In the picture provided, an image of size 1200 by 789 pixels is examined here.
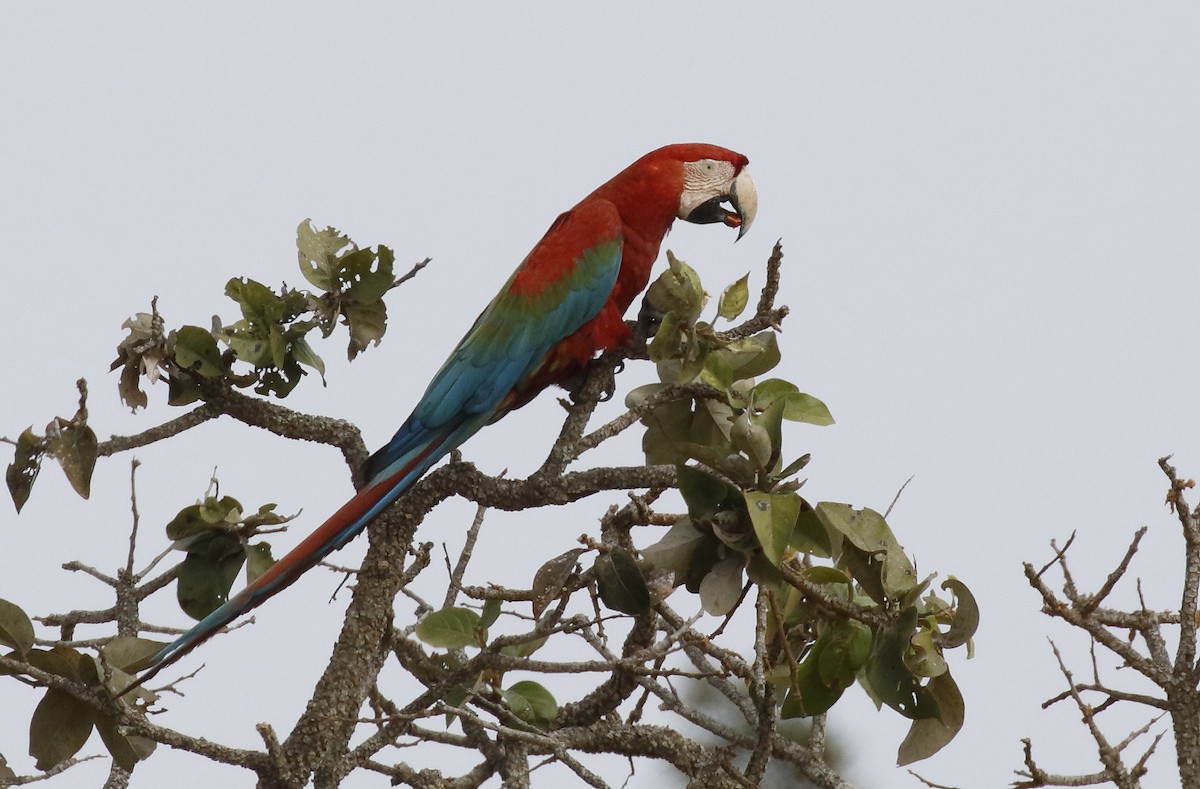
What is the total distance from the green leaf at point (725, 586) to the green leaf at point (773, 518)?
0.11 m

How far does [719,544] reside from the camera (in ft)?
6.89

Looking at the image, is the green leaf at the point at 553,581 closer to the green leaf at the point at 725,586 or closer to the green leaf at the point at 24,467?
the green leaf at the point at 725,586

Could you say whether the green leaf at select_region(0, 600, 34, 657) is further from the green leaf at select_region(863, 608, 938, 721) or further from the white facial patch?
the white facial patch

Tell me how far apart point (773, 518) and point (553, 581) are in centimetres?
55

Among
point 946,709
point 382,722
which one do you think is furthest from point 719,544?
point 382,722

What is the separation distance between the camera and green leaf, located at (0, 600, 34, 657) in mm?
2055

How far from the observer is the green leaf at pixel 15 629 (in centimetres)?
205

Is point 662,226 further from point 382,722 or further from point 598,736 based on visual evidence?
point 382,722

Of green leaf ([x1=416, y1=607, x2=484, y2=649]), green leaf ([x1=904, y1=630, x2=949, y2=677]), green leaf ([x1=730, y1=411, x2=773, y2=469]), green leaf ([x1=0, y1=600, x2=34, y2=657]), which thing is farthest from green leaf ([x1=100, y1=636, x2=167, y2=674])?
green leaf ([x1=904, y1=630, x2=949, y2=677])

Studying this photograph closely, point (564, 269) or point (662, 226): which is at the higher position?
point (662, 226)

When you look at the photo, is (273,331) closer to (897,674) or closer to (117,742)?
(117,742)

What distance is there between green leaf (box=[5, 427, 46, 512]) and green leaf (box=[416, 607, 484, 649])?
0.92 m

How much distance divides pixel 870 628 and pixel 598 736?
740 mm

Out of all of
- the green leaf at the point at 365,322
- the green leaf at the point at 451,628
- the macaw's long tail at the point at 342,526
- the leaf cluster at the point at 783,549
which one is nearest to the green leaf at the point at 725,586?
the leaf cluster at the point at 783,549
